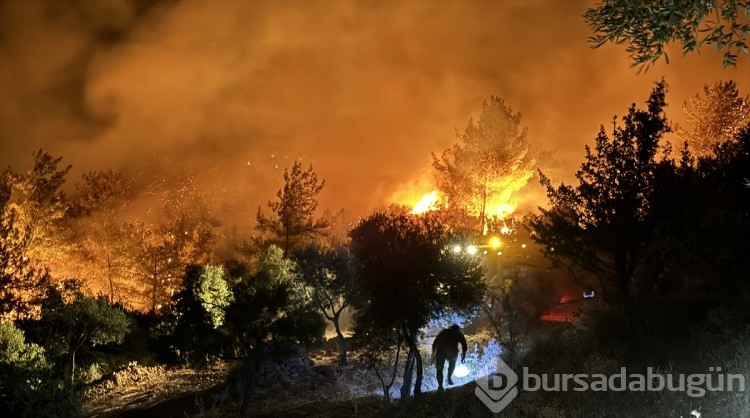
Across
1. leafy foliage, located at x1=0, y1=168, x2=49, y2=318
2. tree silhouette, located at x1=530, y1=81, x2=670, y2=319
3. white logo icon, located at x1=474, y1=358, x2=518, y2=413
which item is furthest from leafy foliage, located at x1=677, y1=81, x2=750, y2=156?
leafy foliage, located at x1=0, y1=168, x2=49, y2=318

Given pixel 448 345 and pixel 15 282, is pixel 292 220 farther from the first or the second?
pixel 448 345

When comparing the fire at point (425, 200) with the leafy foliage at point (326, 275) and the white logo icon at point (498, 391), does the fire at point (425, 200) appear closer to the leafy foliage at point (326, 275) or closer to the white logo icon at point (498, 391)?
the leafy foliage at point (326, 275)

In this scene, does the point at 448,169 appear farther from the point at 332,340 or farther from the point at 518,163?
the point at 332,340

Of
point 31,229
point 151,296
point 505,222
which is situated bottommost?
point 151,296

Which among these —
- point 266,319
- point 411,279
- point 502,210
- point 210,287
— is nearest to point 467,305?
point 411,279

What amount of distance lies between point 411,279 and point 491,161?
3156 cm

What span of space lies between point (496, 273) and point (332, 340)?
491 inches

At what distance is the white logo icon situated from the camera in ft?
40.4

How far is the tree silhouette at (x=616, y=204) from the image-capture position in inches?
605

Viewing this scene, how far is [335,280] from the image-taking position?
28375 millimetres

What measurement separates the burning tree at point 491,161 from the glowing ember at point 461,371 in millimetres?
23923

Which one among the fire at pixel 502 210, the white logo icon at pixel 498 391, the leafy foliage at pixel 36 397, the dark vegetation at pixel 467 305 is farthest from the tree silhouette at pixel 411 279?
the fire at pixel 502 210

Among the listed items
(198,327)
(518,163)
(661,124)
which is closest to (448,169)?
(518,163)

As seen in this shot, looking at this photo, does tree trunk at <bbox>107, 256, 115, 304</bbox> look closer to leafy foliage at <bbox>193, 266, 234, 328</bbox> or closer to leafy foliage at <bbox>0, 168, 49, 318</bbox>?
leafy foliage at <bbox>0, 168, 49, 318</bbox>
